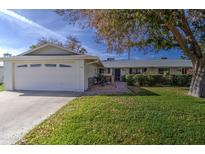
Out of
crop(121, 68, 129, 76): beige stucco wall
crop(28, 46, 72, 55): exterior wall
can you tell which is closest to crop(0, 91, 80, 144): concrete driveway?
crop(28, 46, 72, 55): exterior wall

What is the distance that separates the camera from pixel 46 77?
15.3m

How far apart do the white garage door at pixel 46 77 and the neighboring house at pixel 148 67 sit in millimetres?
14649

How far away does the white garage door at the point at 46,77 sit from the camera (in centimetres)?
1496

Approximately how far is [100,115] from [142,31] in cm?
715

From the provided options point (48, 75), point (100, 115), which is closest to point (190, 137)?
point (100, 115)

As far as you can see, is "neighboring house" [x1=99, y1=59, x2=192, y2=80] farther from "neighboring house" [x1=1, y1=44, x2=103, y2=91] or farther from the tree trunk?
the tree trunk

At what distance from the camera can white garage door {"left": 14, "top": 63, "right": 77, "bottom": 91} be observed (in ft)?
49.1

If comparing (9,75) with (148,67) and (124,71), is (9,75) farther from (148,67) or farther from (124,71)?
(148,67)

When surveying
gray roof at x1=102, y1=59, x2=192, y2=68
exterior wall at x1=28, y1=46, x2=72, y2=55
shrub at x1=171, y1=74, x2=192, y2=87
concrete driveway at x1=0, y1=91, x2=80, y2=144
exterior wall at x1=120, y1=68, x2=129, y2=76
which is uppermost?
exterior wall at x1=28, y1=46, x2=72, y2=55

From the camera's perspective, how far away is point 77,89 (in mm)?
14773

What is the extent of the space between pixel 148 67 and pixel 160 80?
8238 mm

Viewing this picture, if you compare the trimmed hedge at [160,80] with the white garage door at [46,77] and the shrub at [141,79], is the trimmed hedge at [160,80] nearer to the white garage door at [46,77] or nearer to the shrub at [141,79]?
the shrub at [141,79]

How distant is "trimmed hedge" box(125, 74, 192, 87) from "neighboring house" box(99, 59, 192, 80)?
733 centimetres
